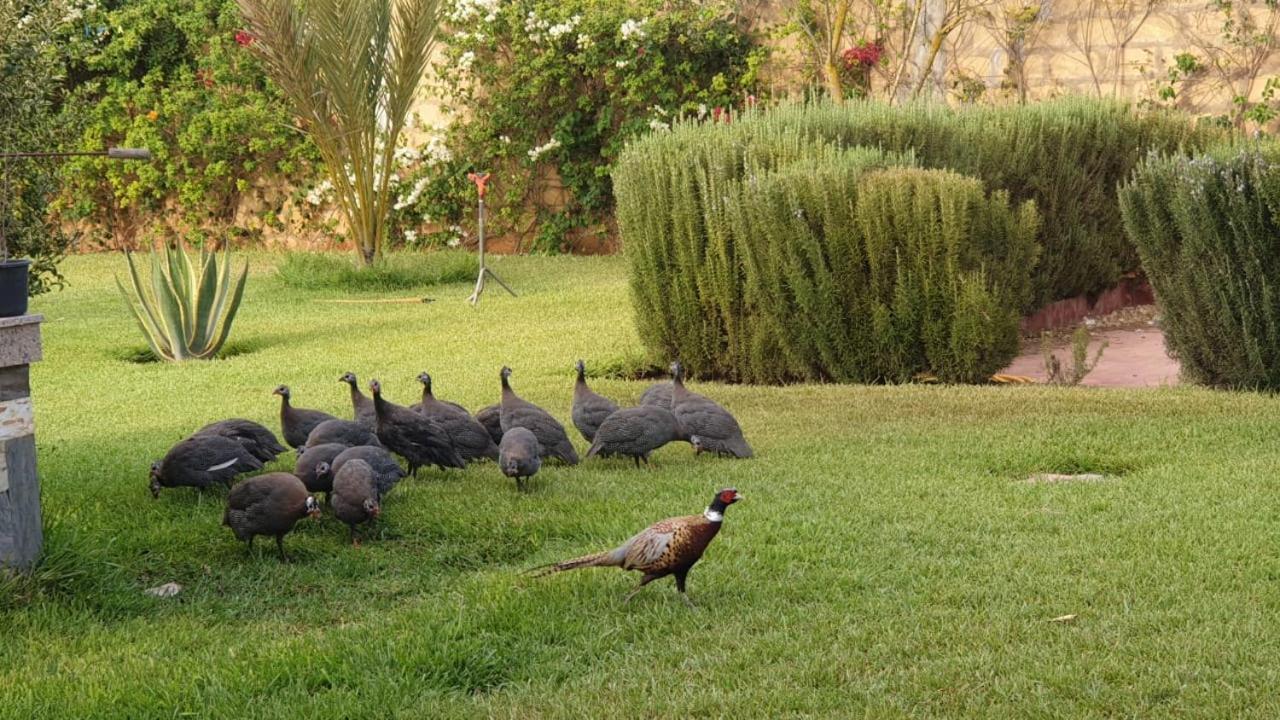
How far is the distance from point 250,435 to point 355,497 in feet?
4.96

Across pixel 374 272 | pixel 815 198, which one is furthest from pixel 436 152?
pixel 815 198

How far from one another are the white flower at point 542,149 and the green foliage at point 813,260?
7859 millimetres

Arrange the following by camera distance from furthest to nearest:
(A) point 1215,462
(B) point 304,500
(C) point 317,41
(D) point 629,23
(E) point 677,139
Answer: (D) point 629,23
(C) point 317,41
(E) point 677,139
(A) point 1215,462
(B) point 304,500

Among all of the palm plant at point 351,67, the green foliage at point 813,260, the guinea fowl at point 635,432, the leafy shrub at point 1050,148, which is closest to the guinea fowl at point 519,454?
the guinea fowl at point 635,432

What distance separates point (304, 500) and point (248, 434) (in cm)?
156

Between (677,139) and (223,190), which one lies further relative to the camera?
(223,190)

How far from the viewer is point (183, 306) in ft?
38.2

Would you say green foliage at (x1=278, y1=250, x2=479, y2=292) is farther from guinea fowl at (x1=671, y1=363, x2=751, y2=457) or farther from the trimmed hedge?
guinea fowl at (x1=671, y1=363, x2=751, y2=457)

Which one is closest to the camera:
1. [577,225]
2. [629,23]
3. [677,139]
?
[677,139]

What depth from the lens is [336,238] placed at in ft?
65.6

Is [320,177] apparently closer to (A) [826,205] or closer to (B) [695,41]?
(B) [695,41]

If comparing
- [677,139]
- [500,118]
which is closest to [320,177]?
[500,118]

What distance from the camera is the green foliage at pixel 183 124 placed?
1981cm

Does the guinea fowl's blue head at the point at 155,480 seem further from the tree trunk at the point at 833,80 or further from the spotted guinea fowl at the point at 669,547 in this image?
the tree trunk at the point at 833,80
